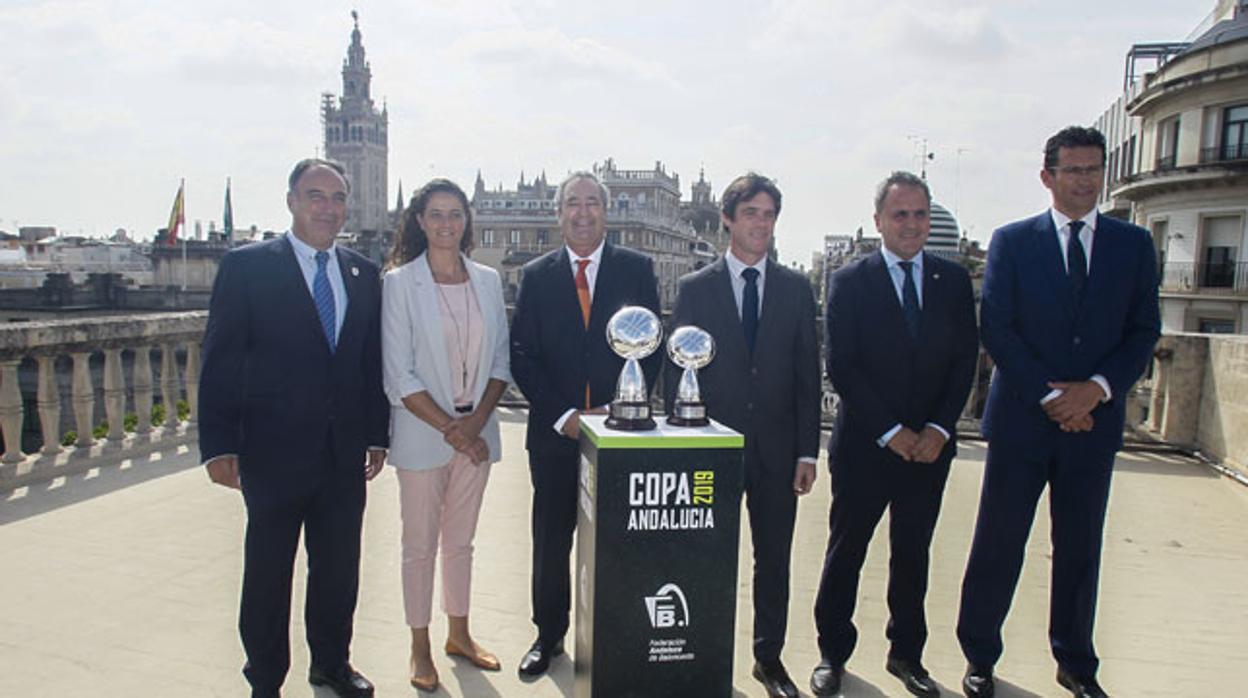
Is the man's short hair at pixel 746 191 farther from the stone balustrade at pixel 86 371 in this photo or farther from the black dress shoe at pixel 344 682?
the stone balustrade at pixel 86 371

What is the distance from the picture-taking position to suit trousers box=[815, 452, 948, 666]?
392cm

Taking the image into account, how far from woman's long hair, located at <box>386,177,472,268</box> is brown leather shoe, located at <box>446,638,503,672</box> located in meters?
2.04

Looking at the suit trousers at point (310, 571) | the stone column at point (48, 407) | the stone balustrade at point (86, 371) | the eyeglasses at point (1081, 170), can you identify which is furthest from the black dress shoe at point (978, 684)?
the stone column at point (48, 407)

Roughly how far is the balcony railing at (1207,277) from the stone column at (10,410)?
34420 mm

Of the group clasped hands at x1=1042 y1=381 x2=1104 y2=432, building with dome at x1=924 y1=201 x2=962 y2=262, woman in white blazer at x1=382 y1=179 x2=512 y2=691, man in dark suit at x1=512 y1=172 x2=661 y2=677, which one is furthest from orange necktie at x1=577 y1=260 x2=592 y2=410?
building with dome at x1=924 y1=201 x2=962 y2=262

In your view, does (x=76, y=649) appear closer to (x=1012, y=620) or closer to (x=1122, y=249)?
(x=1012, y=620)

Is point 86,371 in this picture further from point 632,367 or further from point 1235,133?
point 1235,133

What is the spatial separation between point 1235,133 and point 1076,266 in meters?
31.6

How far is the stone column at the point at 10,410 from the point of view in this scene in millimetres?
→ 6617

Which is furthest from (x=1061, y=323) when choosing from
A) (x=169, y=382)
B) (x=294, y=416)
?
(x=169, y=382)

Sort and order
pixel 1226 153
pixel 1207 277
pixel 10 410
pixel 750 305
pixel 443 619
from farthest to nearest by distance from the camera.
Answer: pixel 1207 277
pixel 1226 153
pixel 10 410
pixel 443 619
pixel 750 305

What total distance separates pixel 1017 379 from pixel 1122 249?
841mm

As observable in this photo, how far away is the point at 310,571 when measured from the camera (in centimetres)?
381

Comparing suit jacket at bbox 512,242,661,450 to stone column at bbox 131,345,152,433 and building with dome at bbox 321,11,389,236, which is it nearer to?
stone column at bbox 131,345,152,433
